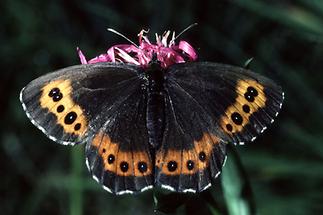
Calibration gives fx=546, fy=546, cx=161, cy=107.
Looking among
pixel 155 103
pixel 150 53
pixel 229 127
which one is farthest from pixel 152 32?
pixel 229 127

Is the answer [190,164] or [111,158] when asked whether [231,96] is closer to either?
[190,164]

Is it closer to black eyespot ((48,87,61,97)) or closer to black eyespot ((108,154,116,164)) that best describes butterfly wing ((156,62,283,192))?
black eyespot ((108,154,116,164))

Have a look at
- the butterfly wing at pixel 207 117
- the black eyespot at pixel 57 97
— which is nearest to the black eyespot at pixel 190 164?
the butterfly wing at pixel 207 117

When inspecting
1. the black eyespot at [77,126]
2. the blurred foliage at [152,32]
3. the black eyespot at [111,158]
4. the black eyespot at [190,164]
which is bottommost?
the blurred foliage at [152,32]

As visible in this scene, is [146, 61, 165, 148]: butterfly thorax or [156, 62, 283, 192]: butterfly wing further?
[146, 61, 165, 148]: butterfly thorax

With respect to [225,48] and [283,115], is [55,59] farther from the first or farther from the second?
[283,115]

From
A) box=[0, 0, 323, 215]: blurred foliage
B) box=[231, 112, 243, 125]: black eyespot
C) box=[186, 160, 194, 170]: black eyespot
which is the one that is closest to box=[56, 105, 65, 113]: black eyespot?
box=[186, 160, 194, 170]: black eyespot

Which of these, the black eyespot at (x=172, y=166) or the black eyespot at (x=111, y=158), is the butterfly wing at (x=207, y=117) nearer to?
the black eyespot at (x=172, y=166)

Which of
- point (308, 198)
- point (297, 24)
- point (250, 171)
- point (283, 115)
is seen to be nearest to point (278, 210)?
point (308, 198)
